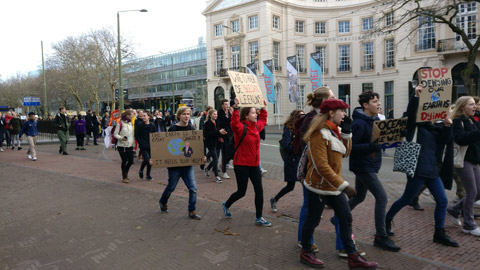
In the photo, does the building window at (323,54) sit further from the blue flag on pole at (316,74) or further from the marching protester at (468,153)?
the marching protester at (468,153)

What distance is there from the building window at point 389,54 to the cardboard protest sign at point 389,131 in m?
35.1

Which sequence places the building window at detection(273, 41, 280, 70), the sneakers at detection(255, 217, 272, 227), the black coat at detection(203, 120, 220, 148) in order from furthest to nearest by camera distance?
the building window at detection(273, 41, 280, 70) < the black coat at detection(203, 120, 220, 148) < the sneakers at detection(255, 217, 272, 227)

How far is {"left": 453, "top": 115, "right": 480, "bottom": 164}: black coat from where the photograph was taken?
15.3 ft

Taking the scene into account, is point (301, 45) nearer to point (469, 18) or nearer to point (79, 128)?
point (469, 18)

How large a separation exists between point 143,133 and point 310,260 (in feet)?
20.4

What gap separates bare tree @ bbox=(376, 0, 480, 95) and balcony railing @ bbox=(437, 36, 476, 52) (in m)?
0.29

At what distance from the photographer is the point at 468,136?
465cm

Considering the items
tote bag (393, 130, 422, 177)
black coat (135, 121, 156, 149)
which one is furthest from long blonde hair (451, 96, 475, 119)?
black coat (135, 121, 156, 149)

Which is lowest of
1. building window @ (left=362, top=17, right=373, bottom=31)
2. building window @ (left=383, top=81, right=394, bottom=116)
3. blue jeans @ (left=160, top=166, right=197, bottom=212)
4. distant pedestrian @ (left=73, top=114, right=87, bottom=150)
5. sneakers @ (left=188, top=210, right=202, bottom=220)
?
sneakers @ (left=188, top=210, right=202, bottom=220)

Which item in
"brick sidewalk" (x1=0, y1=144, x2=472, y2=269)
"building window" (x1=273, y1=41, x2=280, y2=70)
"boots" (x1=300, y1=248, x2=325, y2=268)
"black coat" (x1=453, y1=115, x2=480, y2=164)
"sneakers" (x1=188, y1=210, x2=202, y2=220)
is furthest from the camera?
"building window" (x1=273, y1=41, x2=280, y2=70)

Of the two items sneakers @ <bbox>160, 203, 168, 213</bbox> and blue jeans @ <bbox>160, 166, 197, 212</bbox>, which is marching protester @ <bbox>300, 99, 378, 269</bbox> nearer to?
blue jeans @ <bbox>160, 166, 197, 212</bbox>

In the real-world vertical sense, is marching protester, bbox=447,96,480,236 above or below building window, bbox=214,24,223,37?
below

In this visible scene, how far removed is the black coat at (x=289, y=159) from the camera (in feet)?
19.0

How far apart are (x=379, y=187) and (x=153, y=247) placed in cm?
282
